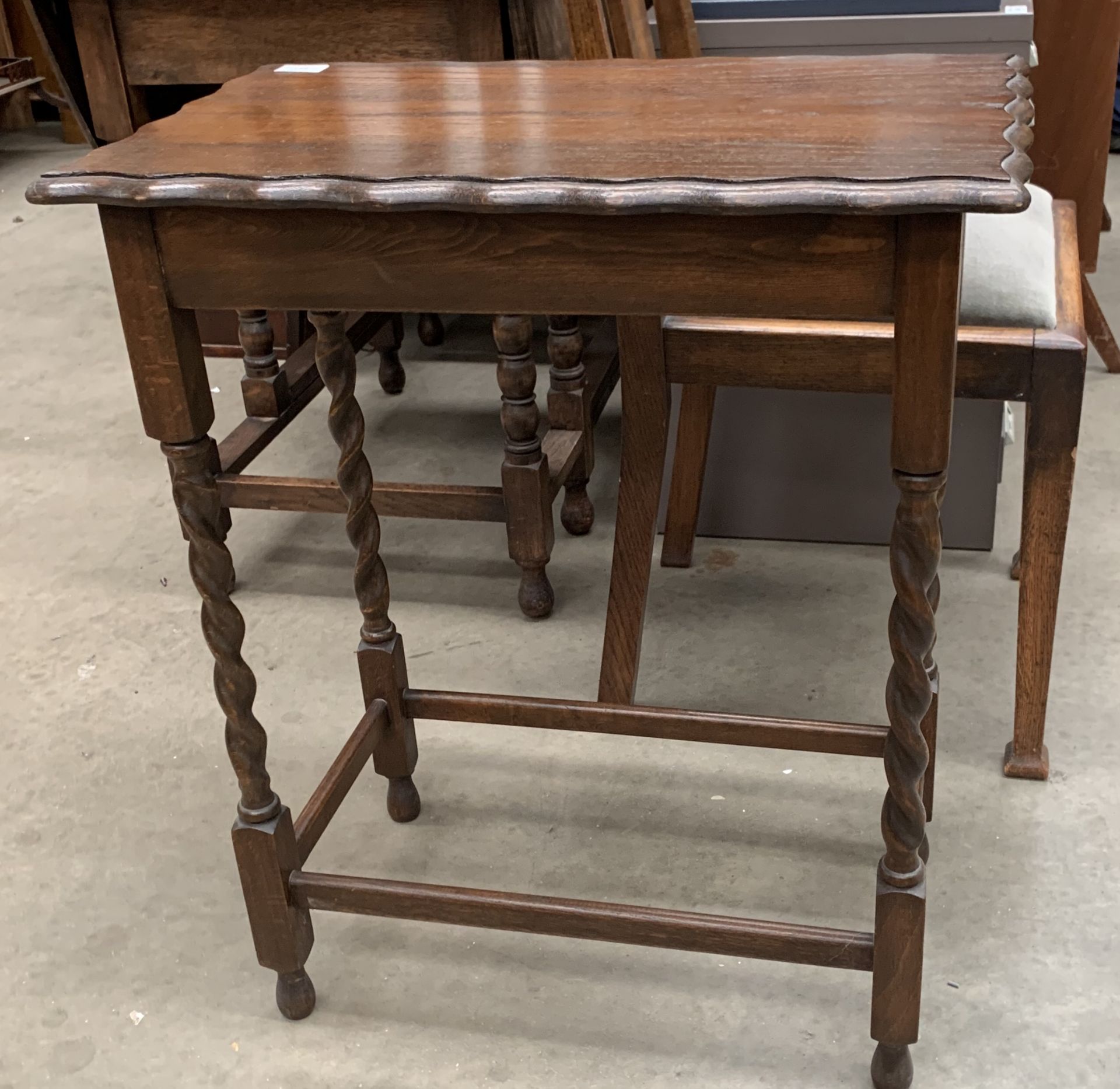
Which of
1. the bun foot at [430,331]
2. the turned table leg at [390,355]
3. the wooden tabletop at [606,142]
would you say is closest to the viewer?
the wooden tabletop at [606,142]

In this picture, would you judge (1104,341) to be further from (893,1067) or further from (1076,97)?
(893,1067)

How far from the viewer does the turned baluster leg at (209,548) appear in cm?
110

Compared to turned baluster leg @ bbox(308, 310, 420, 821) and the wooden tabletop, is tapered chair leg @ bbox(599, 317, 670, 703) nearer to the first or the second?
turned baluster leg @ bbox(308, 310, 420, 821)

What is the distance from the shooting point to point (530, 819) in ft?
5.43

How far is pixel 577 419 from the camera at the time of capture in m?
2.23

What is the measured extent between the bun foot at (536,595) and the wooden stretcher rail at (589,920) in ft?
2.47

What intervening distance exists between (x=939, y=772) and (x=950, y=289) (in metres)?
0.87

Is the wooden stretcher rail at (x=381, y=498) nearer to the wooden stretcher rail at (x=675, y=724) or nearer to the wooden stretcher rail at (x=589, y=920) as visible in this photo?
the wooden stretcher rail at (x=675, y=724)

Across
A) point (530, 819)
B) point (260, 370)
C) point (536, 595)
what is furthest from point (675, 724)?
point (260, 370)

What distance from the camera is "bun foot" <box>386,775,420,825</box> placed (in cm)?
165

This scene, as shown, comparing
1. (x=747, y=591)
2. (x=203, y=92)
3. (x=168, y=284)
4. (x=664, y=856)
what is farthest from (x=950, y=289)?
(x=203, y=92)

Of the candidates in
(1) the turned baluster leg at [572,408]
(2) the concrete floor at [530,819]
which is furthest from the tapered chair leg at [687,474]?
(1) the turned baluster leg at [572,408]

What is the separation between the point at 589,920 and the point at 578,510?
3.57 ft

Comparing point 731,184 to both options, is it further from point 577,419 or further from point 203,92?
point 203,92
